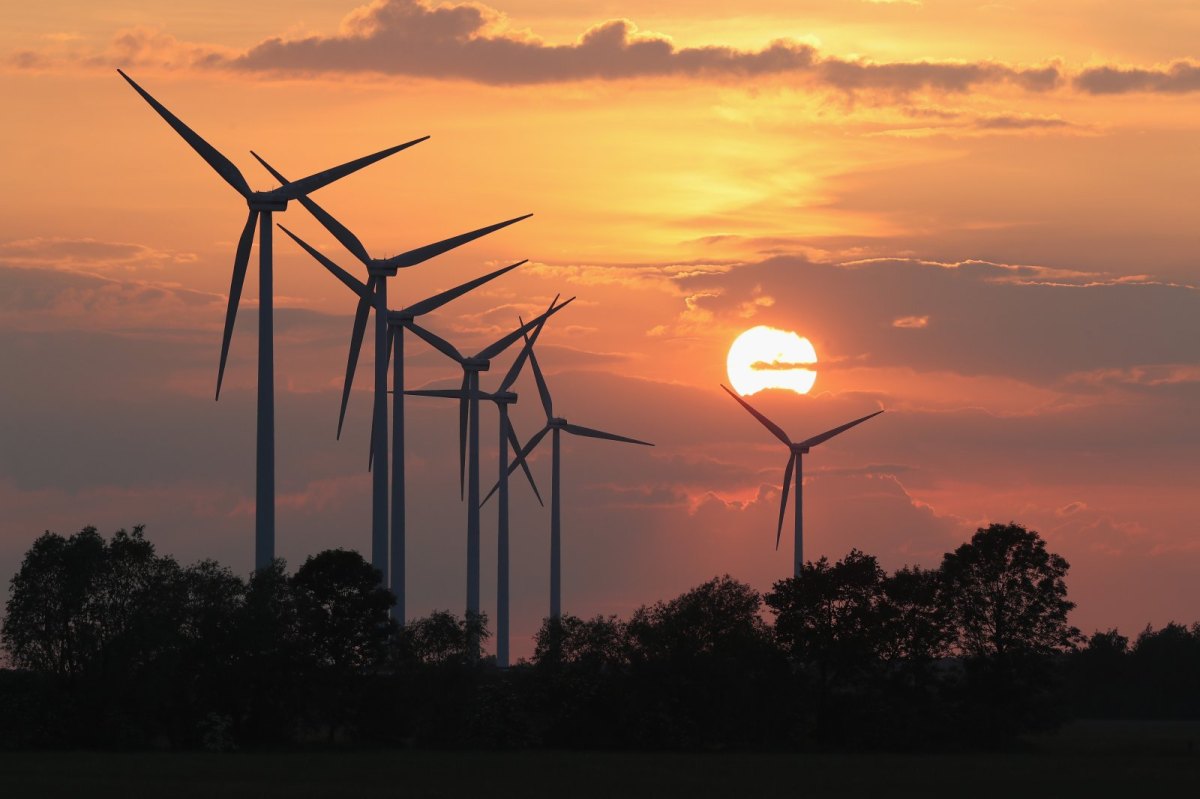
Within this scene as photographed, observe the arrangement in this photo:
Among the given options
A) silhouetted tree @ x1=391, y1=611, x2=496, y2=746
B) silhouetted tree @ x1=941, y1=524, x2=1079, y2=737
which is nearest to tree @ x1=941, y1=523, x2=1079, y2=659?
silhouetted tree @ x1=941, y1=524, x2=1079, y2=737

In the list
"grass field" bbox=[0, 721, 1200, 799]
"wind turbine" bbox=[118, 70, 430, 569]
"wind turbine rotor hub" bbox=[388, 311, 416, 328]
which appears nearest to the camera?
"grass field" bbox=[0, 721, 1200, 799]

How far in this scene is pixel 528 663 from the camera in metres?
141

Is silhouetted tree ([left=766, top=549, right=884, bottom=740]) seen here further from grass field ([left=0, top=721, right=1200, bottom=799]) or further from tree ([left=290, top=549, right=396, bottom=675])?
tree ([left=290, top=549, right=396, bottom=675])

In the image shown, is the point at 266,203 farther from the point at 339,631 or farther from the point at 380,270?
the point at 339,631

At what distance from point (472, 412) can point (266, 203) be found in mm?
49866

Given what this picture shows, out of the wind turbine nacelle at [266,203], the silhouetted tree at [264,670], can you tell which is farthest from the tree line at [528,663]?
the wind turbine nacelle at [266,203]

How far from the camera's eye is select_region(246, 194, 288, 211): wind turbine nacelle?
130250 mm

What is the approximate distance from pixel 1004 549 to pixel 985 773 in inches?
1174

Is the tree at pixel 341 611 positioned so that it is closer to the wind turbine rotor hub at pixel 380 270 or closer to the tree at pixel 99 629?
the tree at pixel 99 629

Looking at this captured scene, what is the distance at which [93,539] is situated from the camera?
130125 mm

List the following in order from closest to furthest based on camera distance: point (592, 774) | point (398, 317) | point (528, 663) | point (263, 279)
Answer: point (592, 774) → point (263, 279) → point (528, 663) → point (398, 317)

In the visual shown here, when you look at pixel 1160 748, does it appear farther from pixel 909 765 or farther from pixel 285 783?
pixel 285 783

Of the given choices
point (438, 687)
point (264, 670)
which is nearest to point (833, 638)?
point (438, 687)

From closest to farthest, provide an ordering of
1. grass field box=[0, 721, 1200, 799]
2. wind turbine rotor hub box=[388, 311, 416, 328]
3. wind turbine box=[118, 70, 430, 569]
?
grass field box=[0, 721, 1200, 799] → wind turbine box=[118, 70, 430, 569] → wind turbine rotor hub box=[388, 311, 416, 328]
